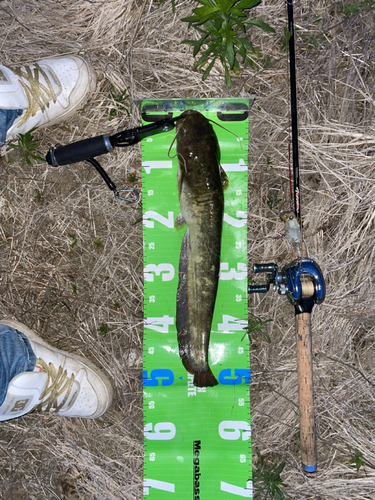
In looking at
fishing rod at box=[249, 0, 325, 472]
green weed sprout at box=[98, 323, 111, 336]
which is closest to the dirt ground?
green weed sprout at box=[98, 323, 111, 336]

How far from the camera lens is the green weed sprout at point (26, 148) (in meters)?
2.72

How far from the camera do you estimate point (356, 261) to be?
275cm

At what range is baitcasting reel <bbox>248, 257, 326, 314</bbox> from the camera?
222 cm

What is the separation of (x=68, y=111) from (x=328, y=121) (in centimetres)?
180

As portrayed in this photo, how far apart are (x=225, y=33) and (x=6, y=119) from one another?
5.02 feet

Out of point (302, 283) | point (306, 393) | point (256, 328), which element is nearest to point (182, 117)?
point (302, 283)

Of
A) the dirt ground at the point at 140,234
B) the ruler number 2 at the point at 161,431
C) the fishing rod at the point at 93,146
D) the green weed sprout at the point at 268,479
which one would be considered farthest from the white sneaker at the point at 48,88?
the green weed sprout at the point at 268,479

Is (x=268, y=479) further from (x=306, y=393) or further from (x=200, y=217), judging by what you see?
(x=200, y=217)

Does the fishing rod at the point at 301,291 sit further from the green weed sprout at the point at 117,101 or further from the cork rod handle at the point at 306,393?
the green weed sprout at the point at 117,101

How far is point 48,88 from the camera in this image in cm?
269

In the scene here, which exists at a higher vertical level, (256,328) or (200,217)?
(200,217)

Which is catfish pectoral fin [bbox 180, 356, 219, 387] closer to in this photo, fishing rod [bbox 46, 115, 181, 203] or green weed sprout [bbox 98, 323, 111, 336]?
green weed sprout [bbox 98, 323, 111, 336]

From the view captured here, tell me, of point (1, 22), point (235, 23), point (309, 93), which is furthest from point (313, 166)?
point (1, 22)

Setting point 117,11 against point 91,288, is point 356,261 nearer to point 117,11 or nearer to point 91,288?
point 91,288
